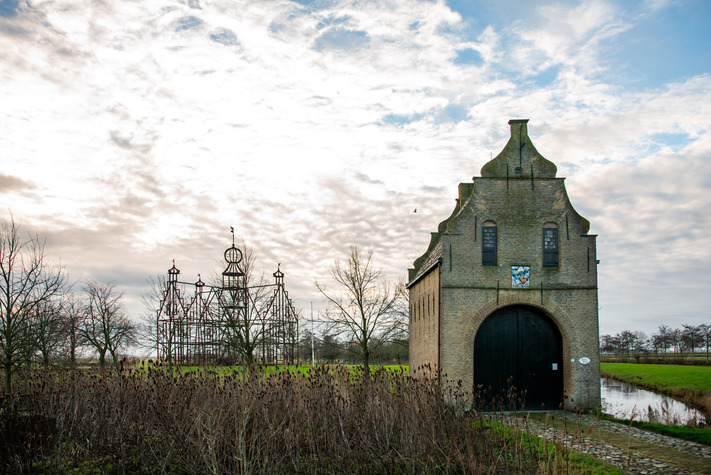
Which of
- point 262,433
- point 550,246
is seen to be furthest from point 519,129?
point 262,433

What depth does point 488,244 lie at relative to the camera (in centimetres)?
2131

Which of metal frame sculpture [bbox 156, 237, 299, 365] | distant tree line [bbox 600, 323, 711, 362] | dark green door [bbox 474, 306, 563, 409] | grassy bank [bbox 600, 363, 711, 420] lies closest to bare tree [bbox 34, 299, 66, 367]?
metal frame sculpture [bbox 156, 237, 299, 365]

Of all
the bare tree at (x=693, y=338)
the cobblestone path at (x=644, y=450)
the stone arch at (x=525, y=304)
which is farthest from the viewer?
the bare tree at (x=693, y=338)

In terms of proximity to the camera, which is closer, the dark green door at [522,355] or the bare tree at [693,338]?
the dark green door at [522,355]

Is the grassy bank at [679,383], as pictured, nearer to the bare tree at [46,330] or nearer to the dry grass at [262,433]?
the dry grass at [262,433]

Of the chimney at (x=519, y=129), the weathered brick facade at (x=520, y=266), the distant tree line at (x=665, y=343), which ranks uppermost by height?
the chimney at (x=519, y=129)

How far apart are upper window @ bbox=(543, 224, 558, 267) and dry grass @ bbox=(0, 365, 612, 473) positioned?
12.3 m

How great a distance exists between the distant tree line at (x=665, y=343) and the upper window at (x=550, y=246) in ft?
135

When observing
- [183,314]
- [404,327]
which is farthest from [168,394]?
[404,327]

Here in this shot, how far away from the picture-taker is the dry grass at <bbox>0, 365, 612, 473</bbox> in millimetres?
8008

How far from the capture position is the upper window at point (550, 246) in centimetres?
2109

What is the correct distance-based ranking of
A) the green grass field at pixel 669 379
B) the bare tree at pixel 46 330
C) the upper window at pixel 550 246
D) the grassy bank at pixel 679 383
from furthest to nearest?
the green grass field at pixel 669 379, the grassy bank at pixel 679 383, the upper window at pixel 550 246, the bare tree at pixel 46 330

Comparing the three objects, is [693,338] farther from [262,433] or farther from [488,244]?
[262,433]

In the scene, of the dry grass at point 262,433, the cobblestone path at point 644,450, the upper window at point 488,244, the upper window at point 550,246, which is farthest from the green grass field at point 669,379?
the dry grass at point 262,433
